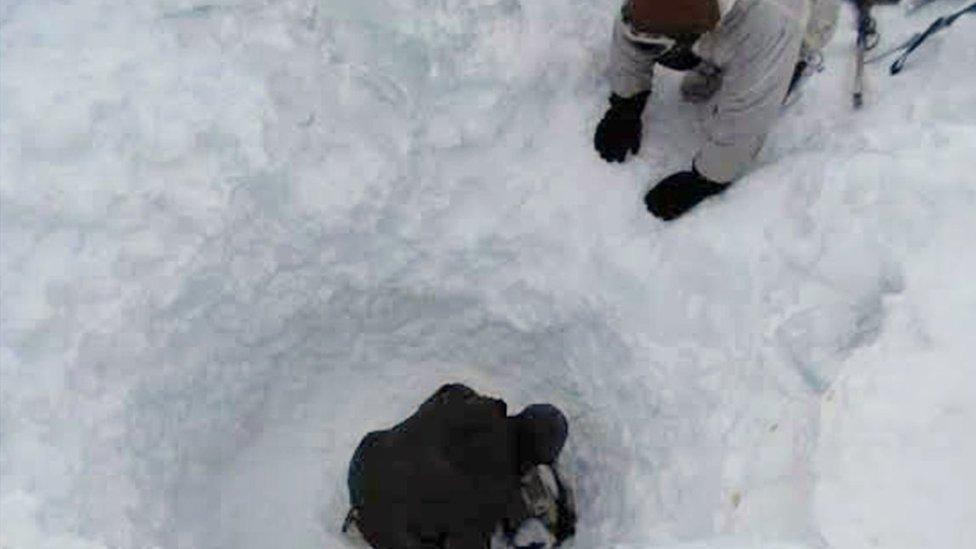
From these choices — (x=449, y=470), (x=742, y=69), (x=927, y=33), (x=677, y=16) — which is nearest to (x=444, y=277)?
(x=449, y=470)

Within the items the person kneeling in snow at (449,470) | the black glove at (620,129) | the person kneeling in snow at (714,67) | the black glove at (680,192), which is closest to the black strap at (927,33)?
the person kneeling in snow at (714,67)

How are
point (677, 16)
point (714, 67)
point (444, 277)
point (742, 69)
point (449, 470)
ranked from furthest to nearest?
point (444, 277) < point (714, 67) < point (742, 69) < point (449, 470) < point (677, 16)

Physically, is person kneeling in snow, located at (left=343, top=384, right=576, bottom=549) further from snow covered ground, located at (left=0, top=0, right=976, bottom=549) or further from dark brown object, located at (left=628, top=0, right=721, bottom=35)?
dark brown object, located at (left=628, top=0, right=721, bottom=35)

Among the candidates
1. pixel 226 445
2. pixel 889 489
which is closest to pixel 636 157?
pixel 889 489

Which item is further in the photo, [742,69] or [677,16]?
[742,69]

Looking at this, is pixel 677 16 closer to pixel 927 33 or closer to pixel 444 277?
pixel 927 33

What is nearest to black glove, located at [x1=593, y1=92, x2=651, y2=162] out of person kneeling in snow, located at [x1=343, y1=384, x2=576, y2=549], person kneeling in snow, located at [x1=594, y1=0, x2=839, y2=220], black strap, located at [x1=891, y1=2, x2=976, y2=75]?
person kneeling in snow, located at [x1=594, y1=0, x2=839, y2=220]

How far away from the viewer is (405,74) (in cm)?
381

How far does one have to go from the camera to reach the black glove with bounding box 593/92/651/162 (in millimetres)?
3689

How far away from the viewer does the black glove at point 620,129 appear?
12.1 ft

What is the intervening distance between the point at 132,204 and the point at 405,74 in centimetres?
99

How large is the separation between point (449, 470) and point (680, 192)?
1.24 m

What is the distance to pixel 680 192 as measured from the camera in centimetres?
368

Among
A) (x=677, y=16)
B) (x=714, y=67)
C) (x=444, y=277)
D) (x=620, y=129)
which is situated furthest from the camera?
(x=444, y=277)
